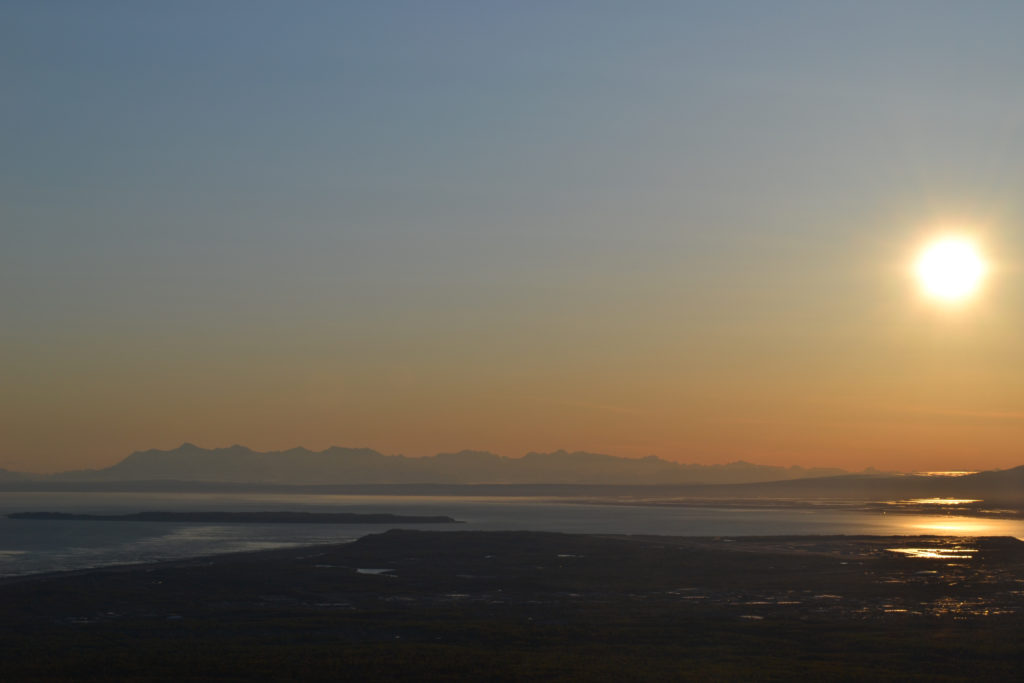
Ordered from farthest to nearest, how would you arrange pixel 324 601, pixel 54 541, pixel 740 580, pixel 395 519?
1. pixel 395 519
2. pixel 54 541
3. pixel 740 580
4. pixel 324 601

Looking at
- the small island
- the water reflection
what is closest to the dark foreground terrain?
the water reflection

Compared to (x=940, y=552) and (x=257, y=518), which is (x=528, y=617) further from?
(x=257, y=518)

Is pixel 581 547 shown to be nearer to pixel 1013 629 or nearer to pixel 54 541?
pixel 1013 629

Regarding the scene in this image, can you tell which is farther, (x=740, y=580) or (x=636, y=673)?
(x=740, y=580)

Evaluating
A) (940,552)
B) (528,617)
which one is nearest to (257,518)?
(940,552)

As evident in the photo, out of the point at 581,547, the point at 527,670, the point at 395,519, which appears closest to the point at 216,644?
the point at 527,670

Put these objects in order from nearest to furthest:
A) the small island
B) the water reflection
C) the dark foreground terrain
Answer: the dark foreground terrain < the water reflection < the small island

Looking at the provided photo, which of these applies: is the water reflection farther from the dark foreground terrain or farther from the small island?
the small island

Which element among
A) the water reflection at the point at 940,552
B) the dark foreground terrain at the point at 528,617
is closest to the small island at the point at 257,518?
the dark foreground terrain at the point at 528,617
